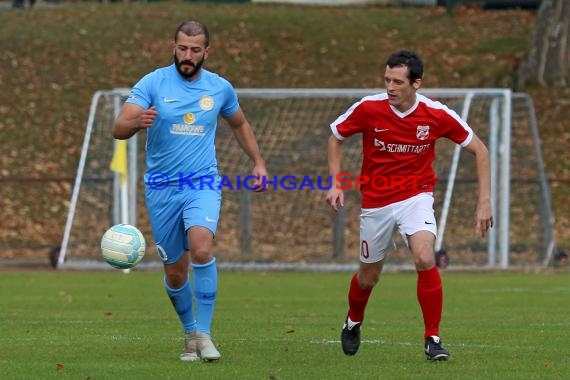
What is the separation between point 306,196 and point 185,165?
15.1 metres

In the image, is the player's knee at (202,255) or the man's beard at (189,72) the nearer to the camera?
the player's knee at (202,255)

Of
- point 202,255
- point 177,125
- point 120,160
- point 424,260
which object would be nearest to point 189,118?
point 177,125

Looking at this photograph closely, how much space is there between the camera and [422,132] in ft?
32.5

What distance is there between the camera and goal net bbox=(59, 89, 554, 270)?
22109 millimetres

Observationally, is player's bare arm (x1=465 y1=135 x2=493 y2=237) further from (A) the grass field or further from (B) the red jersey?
(A) the grass field

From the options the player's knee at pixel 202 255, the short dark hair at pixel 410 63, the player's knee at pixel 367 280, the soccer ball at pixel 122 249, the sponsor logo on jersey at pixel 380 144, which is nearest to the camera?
the player's knee at pixel 202 255

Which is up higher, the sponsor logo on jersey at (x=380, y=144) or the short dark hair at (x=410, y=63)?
the short dark hair at (x=410, y=63)

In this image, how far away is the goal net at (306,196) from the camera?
72.5 ft

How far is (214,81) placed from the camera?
987 centimetres

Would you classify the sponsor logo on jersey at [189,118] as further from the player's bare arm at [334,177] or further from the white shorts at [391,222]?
the white shorts at [391,222]

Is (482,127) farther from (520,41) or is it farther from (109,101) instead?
(520,41)

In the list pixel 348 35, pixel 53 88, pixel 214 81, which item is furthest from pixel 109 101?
pixel 214 81

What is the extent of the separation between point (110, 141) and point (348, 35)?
1198cm

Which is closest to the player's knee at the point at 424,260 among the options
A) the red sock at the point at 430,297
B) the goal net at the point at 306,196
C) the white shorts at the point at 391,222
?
the red sock at the point at 430,297
